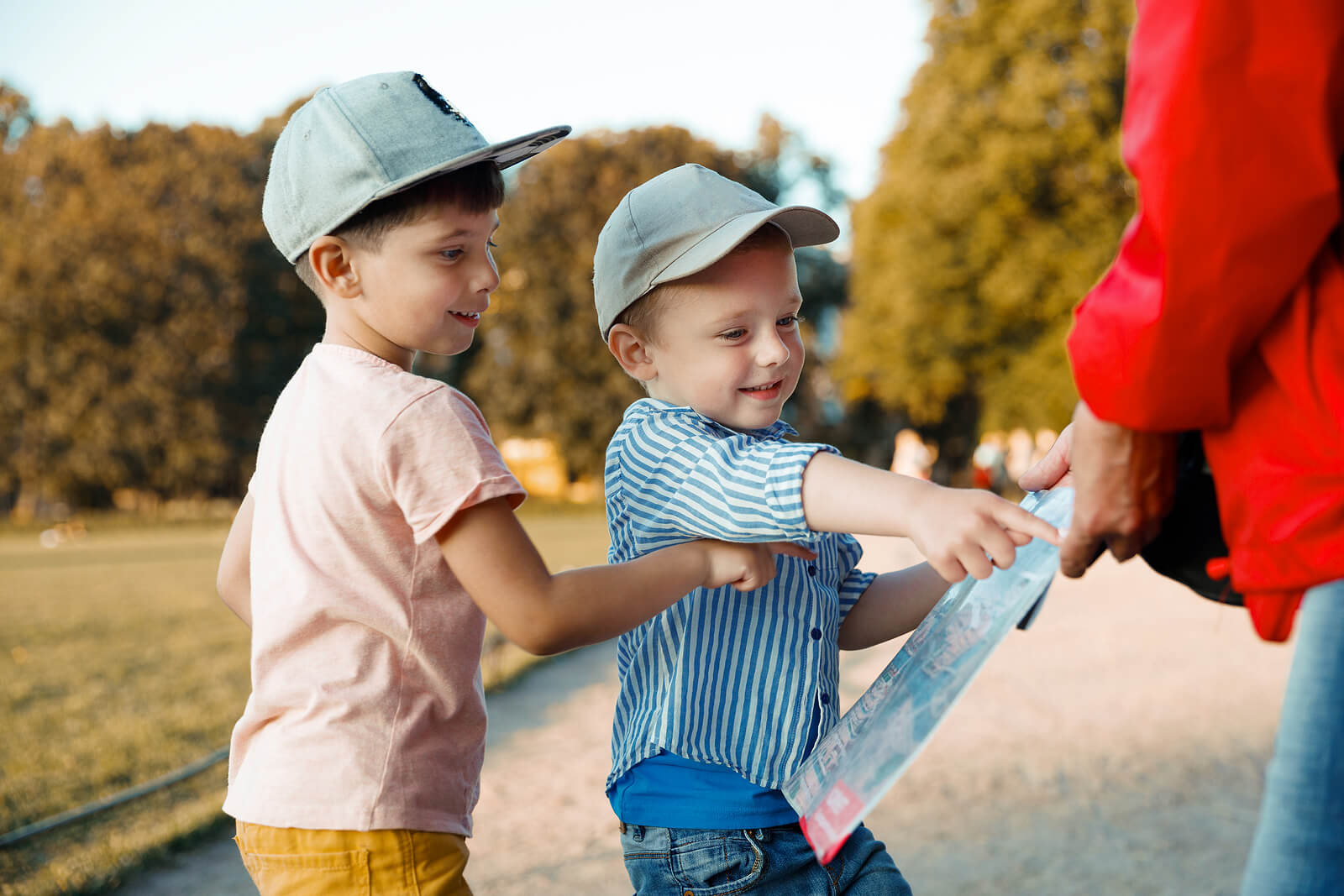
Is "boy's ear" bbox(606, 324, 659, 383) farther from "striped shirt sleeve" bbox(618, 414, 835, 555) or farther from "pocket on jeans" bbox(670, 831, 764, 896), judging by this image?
"pocket on jeans" bbox(670, 831, 764, 896)

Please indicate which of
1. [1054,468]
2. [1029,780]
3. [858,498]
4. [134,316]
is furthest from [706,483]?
[134,316]

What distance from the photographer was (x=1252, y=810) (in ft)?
16.0

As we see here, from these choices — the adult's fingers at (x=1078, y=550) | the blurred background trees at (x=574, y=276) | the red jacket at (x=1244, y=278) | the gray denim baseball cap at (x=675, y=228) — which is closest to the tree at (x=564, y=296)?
the blurred background trees at (x=574, y=276)

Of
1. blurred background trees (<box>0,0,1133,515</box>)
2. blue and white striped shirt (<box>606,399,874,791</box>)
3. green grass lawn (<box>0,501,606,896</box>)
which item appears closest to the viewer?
blue and white striped shirt (<box>606,399,874,791</box>)

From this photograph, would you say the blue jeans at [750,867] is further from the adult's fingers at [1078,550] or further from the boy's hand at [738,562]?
the adult's fingers at [1078,550]

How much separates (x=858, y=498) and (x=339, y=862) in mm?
890

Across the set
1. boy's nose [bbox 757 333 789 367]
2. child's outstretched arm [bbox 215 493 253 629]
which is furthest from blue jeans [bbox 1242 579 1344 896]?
child's outstretched arm [bbox 215 493 253 629]

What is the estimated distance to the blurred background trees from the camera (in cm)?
2236

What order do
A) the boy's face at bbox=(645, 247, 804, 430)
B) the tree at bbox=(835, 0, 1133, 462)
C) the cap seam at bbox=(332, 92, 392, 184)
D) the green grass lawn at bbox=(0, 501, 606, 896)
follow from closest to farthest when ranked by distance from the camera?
the cap seam at bbox=(332, 92, 392, 184) < the boy's face at bbox=(645, 247, 804, 430) < the green grass lawn at bbox=(0, 501, 606, 896) < the tree at bbox=(835, 0, 1133, 462)

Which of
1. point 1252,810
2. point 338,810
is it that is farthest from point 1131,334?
point 1252,810

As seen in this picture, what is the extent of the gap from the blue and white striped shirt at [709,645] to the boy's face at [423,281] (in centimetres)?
34

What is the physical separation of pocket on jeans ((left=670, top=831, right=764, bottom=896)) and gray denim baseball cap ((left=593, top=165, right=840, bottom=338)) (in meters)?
0.88

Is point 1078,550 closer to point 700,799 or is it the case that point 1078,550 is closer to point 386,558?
point 700,799

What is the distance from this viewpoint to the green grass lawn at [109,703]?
4.40 metres
